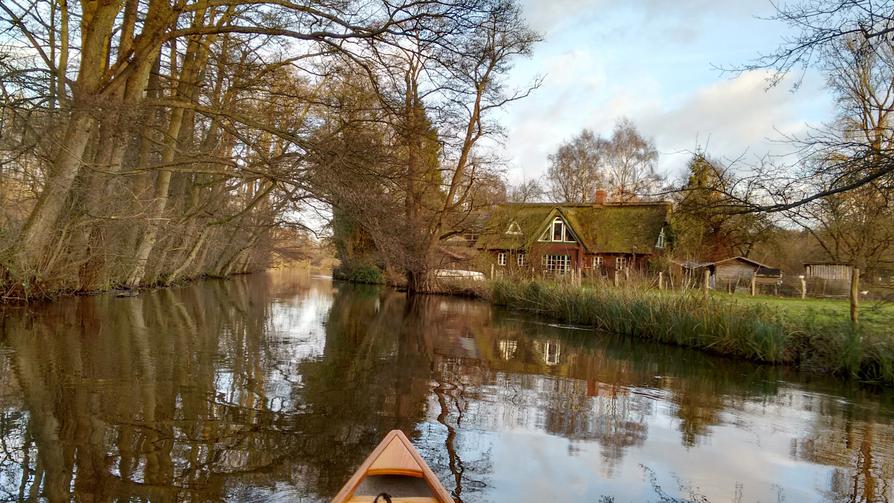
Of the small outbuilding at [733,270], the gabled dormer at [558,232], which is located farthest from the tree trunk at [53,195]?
the small outbuilding at [733,270]

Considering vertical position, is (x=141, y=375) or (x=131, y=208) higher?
(x=131, y=208)

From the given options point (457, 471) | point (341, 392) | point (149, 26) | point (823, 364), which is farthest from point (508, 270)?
point (457, 471)

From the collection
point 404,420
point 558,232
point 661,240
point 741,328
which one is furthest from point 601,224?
point 404,420

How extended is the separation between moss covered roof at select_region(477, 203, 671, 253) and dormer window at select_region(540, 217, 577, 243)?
0.43m

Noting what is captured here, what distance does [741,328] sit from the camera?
556 inches

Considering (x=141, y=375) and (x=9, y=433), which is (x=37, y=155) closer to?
(x=141, y=375)

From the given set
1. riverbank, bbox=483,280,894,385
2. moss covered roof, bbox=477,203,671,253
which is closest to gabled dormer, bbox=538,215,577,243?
moss covered roof, bbox=477,203,671,253

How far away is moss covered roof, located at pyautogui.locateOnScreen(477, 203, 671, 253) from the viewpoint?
39.8 metres

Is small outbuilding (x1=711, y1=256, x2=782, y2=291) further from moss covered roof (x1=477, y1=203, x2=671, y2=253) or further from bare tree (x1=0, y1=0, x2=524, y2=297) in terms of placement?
bare tree (x1=0, y1=0, x2=524, y2=297)

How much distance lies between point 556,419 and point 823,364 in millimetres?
7926

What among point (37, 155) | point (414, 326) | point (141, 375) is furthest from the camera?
point (414, 326)

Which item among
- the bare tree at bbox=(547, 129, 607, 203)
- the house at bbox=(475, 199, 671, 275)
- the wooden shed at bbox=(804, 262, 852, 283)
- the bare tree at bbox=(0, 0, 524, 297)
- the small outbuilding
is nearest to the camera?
the bare tree at bbox=(0, 0, 524, 297)

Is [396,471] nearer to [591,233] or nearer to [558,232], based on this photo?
[558,232]

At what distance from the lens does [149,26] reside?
41.4 feet
